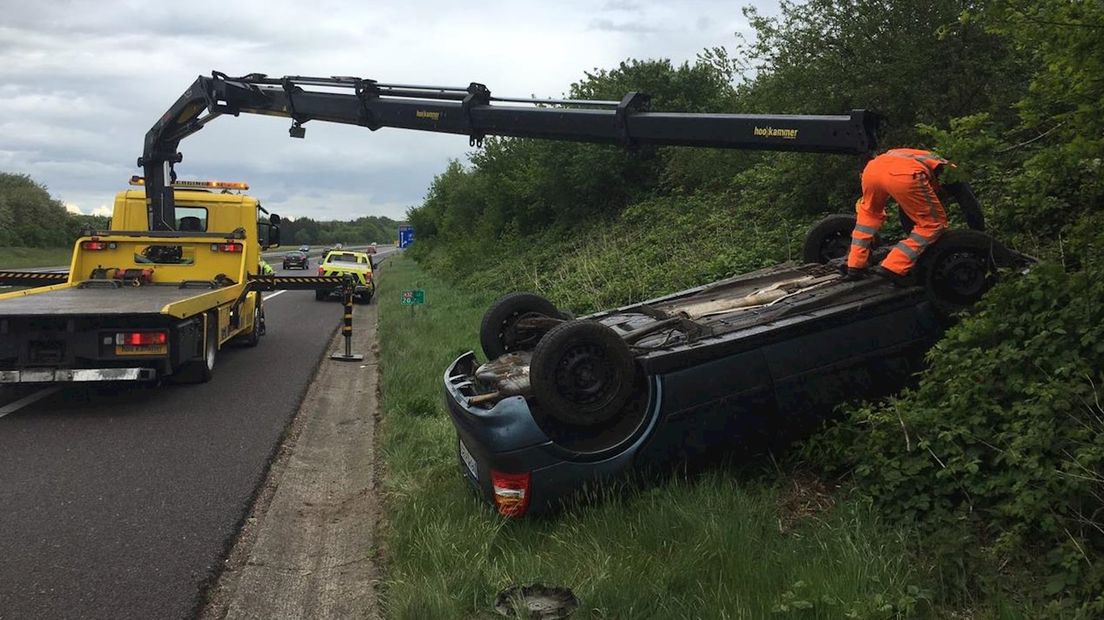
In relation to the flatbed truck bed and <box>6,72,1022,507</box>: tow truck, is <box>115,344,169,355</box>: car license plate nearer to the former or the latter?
the flatbed truck bed

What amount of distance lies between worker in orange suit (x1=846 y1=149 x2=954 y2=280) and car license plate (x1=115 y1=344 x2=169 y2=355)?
6620 millimetres

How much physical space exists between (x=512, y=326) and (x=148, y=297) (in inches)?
223

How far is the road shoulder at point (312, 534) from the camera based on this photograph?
432cm

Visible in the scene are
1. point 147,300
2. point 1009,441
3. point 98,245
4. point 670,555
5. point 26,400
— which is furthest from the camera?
point 98,245

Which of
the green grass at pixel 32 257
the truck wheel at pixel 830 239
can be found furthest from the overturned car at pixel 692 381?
the green grass at pixel 32 257

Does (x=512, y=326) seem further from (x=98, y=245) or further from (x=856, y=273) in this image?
(x=98, y=245)

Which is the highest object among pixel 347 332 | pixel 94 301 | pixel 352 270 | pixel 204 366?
pixel 94 301

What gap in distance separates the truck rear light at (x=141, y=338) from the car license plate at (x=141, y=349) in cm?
2

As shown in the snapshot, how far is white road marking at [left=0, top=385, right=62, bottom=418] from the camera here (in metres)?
8.22

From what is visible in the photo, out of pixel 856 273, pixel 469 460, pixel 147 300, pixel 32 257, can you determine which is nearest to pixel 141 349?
pixel 147 300

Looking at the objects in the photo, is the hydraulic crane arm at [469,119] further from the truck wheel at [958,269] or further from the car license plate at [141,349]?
the car license plate at [141,349]

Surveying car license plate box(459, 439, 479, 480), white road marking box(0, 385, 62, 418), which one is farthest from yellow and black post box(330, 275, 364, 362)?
car license plate box(459, 439, 479, 480)

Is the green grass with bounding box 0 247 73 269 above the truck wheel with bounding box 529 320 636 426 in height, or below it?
below

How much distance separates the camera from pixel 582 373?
4.57 meters
